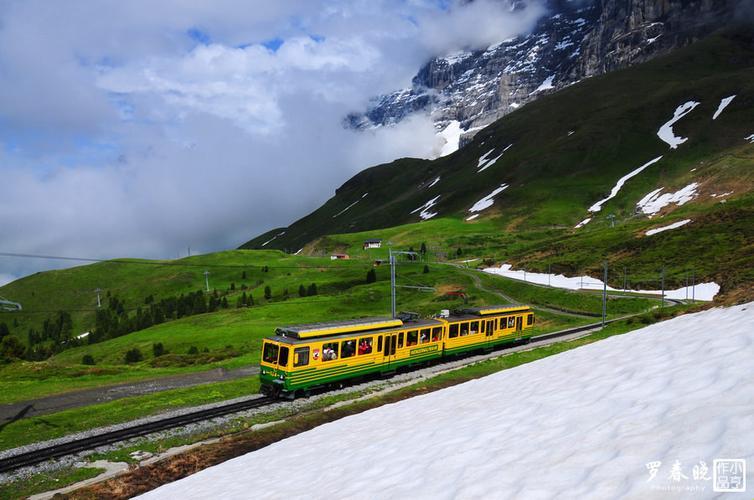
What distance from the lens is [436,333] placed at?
139 feet

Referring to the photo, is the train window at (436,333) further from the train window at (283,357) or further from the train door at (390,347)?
the train window at (283,357)

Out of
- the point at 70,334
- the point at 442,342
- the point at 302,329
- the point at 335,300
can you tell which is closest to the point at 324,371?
the point at 302,329

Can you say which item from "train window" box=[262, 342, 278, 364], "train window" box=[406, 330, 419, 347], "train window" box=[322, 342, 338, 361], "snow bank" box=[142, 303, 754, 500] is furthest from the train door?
"snow bank" box=[142, 303, 754, 500]

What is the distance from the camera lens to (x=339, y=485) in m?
8.49

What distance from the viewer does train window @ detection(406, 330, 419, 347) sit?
3950 centimetres

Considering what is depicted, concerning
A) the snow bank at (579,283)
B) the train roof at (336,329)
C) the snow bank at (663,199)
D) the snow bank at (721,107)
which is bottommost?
the train roof at (336,329)

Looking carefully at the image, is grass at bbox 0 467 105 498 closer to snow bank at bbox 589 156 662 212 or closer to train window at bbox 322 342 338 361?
train window at bbox 322 342 338 361

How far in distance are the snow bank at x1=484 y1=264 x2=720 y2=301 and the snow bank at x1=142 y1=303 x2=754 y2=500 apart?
65227mm

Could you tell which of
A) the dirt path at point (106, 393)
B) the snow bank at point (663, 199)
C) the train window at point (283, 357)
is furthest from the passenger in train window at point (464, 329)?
the snow bank at point (663, 199)

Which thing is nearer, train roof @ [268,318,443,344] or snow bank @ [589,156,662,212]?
train roof @ [268,318,443,344]

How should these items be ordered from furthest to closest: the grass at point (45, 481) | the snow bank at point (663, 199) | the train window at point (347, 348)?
the snow bank at point (663, 199)
the train window at point (347, 348)
the grass at point (45, 481)

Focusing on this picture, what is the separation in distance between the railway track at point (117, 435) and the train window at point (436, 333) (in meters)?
15.0

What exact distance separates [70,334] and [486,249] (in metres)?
149

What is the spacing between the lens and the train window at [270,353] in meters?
32.6
